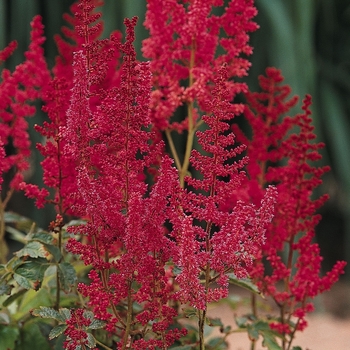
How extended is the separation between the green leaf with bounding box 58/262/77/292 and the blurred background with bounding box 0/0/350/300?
1.36 metres

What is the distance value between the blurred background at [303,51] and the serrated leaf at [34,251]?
53.4 inches

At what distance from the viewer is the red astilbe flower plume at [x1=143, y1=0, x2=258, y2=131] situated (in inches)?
36.2

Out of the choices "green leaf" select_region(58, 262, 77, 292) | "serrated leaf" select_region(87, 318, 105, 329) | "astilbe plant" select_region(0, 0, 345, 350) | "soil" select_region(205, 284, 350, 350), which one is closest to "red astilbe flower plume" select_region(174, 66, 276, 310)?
"astilbe plant" select_region(0, 0, 345, 350)

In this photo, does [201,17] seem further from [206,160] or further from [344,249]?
[344,249]

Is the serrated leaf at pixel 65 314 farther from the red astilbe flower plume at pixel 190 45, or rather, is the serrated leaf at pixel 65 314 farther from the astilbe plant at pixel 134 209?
the red astilbe flower plume at pixel 190 45

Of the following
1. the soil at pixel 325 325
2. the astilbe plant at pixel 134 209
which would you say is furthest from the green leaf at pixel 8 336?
the soil at pixel 325 325

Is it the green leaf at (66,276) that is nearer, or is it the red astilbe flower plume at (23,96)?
the green leaf at (66,276)

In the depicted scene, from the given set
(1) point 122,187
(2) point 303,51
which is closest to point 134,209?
(1) point 122,187

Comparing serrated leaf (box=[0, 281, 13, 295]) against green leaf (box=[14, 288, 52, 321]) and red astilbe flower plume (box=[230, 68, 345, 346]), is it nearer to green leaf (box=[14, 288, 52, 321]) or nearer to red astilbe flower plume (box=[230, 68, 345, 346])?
green leaf (box=[14, 288, 52, 321])

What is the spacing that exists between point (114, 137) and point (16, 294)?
1.29ft

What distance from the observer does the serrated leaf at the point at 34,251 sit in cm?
83

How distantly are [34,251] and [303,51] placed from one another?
179 cm

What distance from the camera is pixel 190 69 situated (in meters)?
0.95

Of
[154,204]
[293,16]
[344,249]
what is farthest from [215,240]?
[344,249]
